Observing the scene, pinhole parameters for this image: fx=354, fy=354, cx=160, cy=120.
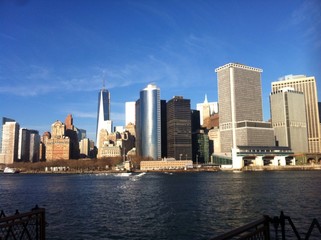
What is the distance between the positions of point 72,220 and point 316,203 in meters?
35.8

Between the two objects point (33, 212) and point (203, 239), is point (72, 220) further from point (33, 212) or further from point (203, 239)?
point (33, 212)

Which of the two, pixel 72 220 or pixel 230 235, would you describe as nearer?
pixel 230 235

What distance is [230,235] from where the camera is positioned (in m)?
10.2

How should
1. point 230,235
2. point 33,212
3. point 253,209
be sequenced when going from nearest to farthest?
point 230,235, point 33,212, point 253,209

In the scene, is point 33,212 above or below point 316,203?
above

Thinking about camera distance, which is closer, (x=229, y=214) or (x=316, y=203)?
(x=229, y=214)

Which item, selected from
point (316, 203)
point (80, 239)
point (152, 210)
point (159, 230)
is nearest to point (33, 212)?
point (80, 239)

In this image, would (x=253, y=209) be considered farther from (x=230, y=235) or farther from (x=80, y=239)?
(x=230, y=235)

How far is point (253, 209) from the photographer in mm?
47625

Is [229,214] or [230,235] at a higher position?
[230,235]

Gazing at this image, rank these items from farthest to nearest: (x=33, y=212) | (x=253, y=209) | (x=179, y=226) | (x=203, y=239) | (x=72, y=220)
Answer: (x=253, y=209), (x=72, y=220), (x=179, y=226), (x=203, y=239), (x=33, y=212)

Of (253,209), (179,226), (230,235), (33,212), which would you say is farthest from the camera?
(253,209)

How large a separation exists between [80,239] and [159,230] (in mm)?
7819

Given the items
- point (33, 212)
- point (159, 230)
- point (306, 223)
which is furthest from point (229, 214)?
point (33, 212)
